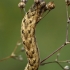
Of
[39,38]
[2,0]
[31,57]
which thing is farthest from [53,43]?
[31,57]

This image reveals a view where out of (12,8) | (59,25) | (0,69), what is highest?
(12,8)

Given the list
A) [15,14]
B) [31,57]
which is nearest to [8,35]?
[15,14]

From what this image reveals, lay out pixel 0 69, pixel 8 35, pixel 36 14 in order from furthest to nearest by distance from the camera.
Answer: pixel 8 35, pixel 0 69, pixel 36 14

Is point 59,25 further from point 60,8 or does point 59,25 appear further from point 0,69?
point 0,69

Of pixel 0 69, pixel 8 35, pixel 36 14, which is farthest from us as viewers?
pixel 8 35

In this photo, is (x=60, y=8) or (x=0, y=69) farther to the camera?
(x=60, y=8)

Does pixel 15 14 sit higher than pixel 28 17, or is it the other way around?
pixel 28 17
